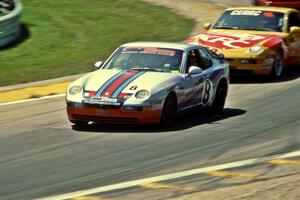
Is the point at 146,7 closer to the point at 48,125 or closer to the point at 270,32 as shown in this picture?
the point at 270,32

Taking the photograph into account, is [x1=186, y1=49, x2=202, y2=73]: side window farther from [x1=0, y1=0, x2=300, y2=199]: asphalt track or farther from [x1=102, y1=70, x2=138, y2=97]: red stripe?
[x1=102, y1=70, x2=138, y2=97]: red stripe

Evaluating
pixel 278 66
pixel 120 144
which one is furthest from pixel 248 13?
pixel 120 144

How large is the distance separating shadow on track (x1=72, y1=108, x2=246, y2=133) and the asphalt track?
0.05 feet

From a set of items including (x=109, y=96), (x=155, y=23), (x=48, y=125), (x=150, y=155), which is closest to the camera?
(x=150, y=155)

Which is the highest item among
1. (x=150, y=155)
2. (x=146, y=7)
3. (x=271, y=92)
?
(x=150, y=155)

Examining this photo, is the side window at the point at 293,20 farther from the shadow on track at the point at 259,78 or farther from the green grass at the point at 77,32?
the green grass at the point at 77,32

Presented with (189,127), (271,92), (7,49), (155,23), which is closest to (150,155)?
(189,127)

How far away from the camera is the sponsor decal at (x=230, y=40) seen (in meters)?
19.2

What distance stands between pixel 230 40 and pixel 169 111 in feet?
19.3

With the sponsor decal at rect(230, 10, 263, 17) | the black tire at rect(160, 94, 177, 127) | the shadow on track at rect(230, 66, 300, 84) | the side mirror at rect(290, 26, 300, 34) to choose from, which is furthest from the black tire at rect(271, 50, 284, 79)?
the black tire at rect(160, 94, 177, 127)

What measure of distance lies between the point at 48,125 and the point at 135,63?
5.60ft

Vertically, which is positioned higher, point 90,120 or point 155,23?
point 90,120

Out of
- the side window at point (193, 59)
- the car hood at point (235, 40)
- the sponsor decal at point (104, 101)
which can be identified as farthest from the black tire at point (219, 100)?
the car hood at point (235, 40)

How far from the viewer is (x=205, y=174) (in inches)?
412
